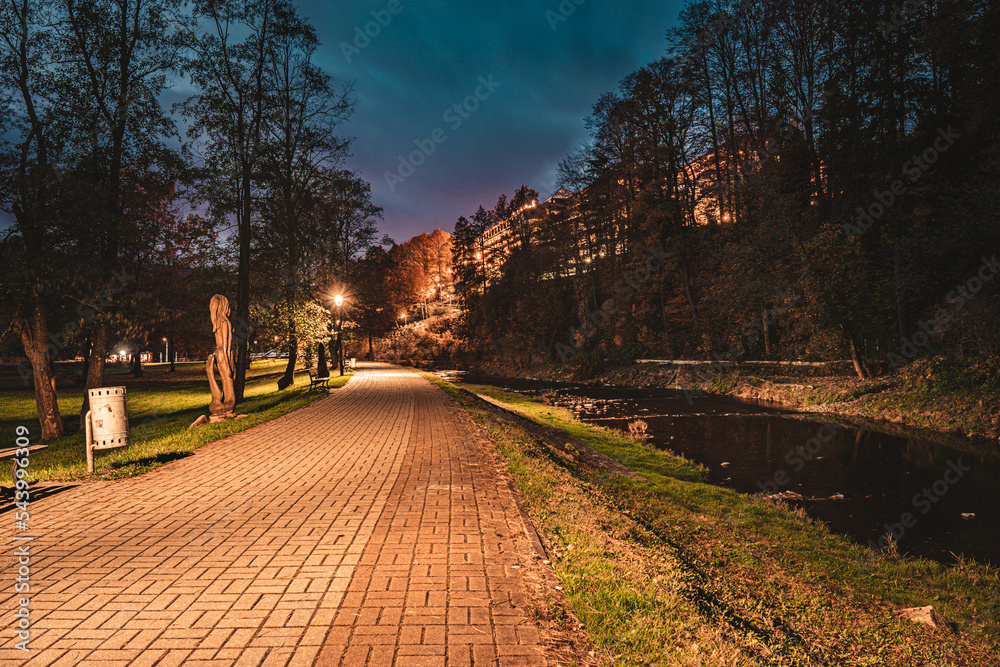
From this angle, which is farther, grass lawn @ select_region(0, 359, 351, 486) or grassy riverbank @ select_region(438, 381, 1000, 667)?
grass lawn @ select_region(0, 359, 351, 486)

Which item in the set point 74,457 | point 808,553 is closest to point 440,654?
point 808,553

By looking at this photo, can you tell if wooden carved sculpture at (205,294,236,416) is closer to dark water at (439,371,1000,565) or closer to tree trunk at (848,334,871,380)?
dark water at (439,371,1000,565)

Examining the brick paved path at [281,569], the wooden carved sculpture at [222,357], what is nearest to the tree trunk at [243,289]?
the wooden carved sculpture at [222,357]

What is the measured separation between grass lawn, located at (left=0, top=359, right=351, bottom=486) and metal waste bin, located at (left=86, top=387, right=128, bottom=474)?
401mm

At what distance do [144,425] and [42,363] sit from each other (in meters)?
3.42

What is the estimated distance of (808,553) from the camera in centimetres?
555

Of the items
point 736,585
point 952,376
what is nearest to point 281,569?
point 736,585

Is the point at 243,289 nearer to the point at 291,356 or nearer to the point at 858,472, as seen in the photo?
the point at 291,356

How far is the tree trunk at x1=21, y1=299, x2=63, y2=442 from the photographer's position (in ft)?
36.3

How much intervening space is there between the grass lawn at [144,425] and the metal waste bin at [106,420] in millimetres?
401

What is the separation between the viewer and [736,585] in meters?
4.42

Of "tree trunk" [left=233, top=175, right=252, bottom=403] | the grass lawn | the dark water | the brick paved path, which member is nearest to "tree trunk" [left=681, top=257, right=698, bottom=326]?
the dark water

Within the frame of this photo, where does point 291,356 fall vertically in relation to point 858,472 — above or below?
above

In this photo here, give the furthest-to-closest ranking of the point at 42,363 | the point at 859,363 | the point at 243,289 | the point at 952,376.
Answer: the point at 243,289 → the point at 859,363 → the point at 952,376 → the point at 42,363
